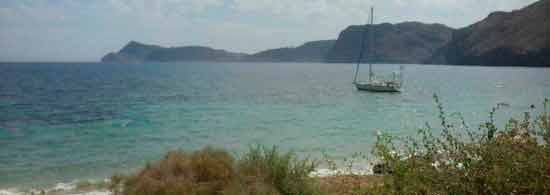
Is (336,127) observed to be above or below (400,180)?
below

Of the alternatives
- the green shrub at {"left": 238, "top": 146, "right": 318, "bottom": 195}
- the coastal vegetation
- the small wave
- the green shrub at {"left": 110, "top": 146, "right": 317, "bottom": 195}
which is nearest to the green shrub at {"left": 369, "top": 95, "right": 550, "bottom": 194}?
the coastal vegetation

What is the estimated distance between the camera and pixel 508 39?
12900cm

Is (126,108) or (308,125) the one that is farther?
(126,108)

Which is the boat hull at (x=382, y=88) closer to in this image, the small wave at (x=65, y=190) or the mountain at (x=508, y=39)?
the small wave at (x=65, y=190)

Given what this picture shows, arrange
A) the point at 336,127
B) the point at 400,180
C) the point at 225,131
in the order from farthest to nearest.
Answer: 1. the point at 336,127
2. the point at 225,131
3. the point at 400,180

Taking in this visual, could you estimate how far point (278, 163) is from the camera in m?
6.57

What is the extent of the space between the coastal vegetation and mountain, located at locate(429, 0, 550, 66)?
135 meters

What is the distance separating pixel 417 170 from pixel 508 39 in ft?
479

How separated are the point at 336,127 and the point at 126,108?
16.6 metres

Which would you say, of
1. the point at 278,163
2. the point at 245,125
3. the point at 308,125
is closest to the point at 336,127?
the point at 308,125

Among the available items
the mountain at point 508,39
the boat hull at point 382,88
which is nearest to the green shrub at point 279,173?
the boat hull at point 382,88

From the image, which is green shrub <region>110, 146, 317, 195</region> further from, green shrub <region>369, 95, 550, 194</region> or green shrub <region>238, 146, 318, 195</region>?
green shrub <region>369, 95, 550, 194</region>

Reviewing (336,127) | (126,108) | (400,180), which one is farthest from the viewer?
(126,108)

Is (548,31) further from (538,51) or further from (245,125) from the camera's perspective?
(245,125)
